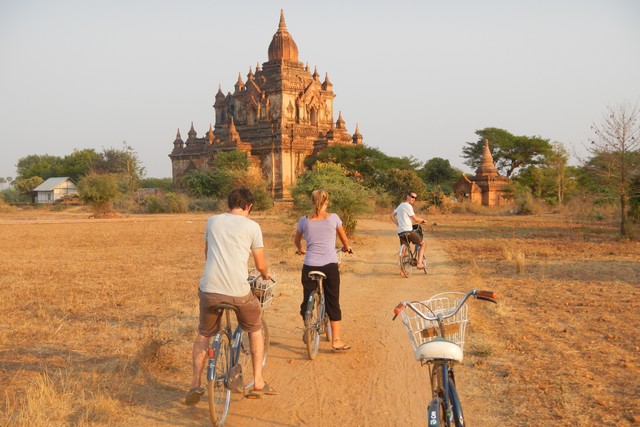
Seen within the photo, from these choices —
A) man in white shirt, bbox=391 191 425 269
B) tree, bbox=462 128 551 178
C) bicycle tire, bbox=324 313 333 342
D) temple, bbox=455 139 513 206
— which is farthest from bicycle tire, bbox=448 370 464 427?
tree, bbox=462 128 551 178

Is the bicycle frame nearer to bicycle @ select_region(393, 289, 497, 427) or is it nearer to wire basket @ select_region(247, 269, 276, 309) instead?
wire basket @ select_region(247, 269, 276, 309)

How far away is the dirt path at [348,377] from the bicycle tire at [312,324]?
12cm

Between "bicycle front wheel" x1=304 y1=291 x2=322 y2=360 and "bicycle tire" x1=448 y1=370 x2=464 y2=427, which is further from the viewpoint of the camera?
"bicycle front wheel" x1=304 y1=291 x2=322 y2=360

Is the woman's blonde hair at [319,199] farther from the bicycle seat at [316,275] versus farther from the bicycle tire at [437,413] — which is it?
the bicycle tire at [437,413]

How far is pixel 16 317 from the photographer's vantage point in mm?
8367

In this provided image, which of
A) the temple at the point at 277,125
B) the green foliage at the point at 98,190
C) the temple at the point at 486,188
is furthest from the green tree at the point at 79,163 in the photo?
the temple at the point at 486,188

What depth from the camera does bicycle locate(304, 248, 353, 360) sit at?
6215 mm

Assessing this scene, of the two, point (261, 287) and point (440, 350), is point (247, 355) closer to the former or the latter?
point (261, 287)

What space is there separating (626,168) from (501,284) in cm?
1032

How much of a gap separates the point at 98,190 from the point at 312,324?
33.0 m

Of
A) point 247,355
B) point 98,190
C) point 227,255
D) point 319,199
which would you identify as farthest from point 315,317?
point 98,190

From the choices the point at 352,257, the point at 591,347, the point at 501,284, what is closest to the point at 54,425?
the point at 591,347

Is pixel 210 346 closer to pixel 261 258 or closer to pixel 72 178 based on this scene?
pixel 261 258

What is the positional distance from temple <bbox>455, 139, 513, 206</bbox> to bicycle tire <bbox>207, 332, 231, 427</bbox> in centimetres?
3796
